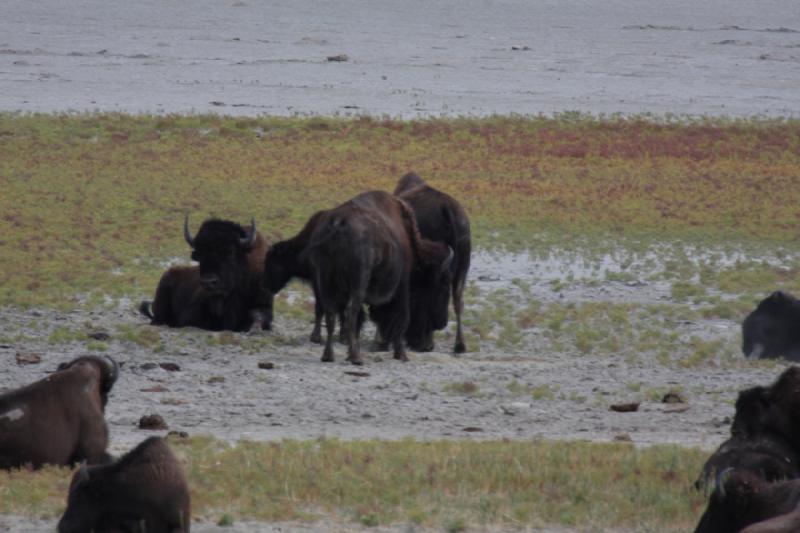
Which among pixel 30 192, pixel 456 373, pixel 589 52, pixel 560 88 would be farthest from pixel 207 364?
pixel 589 52

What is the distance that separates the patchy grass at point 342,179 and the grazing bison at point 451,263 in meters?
3.59

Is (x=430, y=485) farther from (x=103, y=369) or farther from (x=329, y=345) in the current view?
(x=329, y=345)

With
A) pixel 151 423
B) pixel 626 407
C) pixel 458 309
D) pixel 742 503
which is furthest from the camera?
pixel 458 309

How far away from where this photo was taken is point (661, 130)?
39.8 m

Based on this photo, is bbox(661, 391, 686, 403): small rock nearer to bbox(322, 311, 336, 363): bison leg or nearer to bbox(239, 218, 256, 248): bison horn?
bbox(322, 311, 336, 363): bison leg

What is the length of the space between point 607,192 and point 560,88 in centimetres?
2854

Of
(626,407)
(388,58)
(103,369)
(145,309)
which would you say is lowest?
(388,58)

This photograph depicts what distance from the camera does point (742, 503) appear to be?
7691 mm

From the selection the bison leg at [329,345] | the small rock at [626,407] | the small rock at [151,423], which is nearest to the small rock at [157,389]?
the small rock at [151,423]

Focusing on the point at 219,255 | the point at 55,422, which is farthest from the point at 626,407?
the point at 219,255

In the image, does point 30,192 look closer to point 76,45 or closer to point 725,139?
point 725,139

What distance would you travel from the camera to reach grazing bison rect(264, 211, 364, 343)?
1575 cm

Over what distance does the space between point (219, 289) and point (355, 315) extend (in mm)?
1940

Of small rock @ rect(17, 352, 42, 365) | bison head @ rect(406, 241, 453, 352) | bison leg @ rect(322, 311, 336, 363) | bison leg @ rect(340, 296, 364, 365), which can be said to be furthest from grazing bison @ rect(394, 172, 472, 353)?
small rock @ rect(17, 352, 42, 365)
